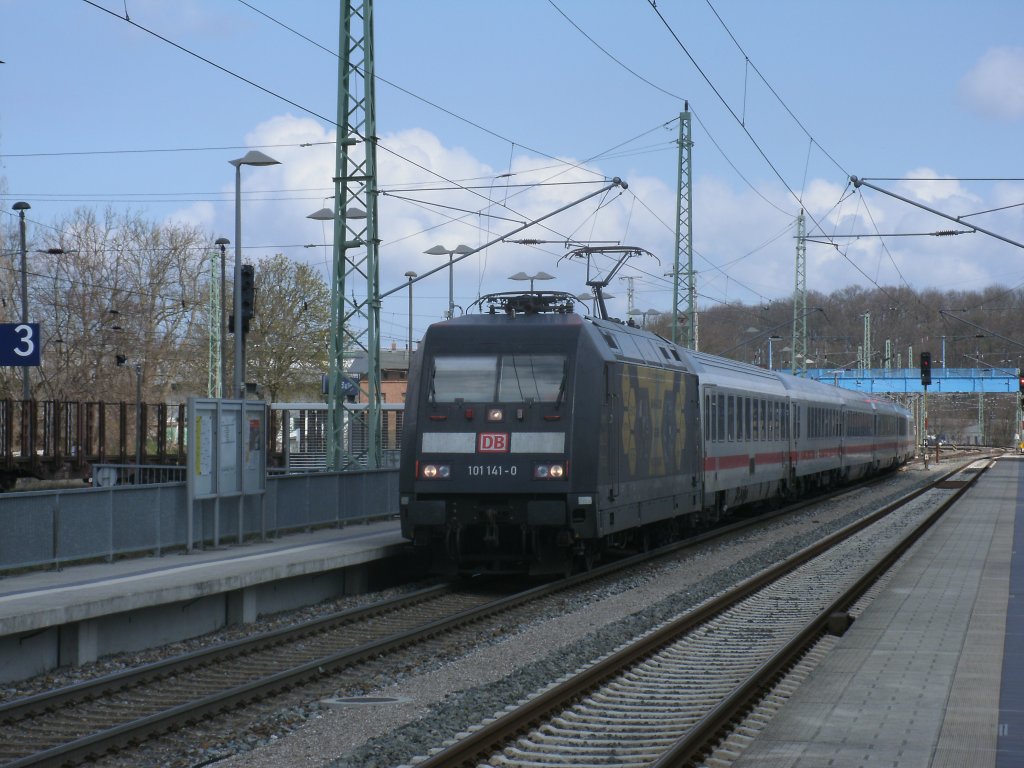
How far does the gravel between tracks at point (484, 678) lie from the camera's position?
8352 millimetres

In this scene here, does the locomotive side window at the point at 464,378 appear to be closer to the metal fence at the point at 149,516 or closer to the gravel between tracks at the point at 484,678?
the gravel between tracks at the point at 484,678

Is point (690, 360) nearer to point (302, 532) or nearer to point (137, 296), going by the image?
point (302, 532)

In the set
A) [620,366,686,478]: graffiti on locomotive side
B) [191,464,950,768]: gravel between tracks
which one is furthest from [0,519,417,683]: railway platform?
[620,366,686,478]: graffiti on locomotive side

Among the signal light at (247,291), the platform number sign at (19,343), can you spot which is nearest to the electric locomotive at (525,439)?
the platform number sign at (19,343)

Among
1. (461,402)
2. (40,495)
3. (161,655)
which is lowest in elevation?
(161,655)

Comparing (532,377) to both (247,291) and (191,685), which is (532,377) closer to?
(191,685)

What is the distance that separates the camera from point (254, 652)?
12.3m

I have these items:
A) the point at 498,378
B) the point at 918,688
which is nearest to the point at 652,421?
the point at 498,378

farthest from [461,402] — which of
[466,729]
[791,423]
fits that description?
[791,423]

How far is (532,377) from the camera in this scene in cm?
1655

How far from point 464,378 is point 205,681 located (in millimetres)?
6604

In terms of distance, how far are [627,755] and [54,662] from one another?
586 cm

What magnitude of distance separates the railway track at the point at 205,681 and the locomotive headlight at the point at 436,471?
1.49 m

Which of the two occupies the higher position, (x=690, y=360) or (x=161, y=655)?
(x=690, y=360)
